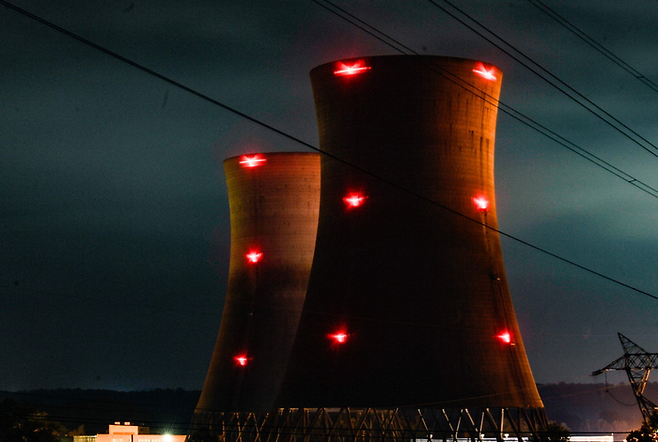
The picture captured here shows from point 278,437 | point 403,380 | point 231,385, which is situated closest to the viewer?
point 403,380

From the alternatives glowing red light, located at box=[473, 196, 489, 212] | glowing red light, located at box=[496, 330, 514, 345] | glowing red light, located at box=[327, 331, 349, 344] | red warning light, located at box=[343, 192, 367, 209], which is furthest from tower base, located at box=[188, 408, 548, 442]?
red warning light, located at box=[343, 192, 367, 209]

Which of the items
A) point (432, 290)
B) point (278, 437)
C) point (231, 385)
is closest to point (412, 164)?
point (432, 290)

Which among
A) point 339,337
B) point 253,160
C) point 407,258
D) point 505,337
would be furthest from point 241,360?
point 505,337

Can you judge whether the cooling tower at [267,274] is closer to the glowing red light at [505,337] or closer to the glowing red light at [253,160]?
the glowing red light at [253,160]

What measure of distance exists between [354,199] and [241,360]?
11383 mm

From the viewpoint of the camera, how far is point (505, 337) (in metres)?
28.5

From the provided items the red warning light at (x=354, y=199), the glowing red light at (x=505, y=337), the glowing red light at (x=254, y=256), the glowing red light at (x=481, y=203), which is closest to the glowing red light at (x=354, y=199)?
the red warning light at (x=354, y=199)

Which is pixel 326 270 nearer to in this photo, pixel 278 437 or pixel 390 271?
pixel 390 271

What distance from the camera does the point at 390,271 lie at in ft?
91.9

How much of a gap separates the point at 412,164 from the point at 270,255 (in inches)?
434

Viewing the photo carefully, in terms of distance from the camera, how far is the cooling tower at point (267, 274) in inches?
1484

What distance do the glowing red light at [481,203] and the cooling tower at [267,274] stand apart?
956cm

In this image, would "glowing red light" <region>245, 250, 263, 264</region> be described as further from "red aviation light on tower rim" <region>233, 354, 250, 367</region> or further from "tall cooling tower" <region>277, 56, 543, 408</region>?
"tall cooling tower" <region>277, 56, 543, 408</region>

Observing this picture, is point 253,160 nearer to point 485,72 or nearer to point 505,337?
point 485,72
